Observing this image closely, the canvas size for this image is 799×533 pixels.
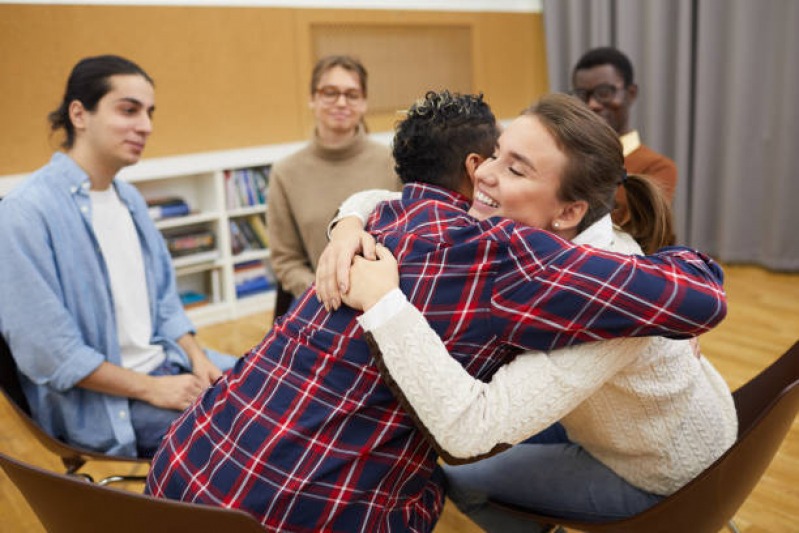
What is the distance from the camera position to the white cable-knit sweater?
94 cm

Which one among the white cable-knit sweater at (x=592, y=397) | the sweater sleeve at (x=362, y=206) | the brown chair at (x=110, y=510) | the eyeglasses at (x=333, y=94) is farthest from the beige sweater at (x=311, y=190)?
the brown chair at (x=110, y=510)

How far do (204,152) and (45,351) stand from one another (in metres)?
2.72

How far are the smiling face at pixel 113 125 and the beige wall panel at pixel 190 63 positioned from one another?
1469mm

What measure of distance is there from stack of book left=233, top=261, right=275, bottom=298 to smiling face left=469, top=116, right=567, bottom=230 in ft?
10.9

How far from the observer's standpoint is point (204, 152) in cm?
410

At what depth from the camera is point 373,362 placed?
39.1 inches

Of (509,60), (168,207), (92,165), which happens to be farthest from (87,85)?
(509,60)

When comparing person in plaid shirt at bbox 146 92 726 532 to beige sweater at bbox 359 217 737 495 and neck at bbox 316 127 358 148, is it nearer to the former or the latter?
beige sweater at bbox 359 217 737 495

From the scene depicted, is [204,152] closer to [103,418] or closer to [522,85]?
[103,418]

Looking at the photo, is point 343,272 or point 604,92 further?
point 604,92

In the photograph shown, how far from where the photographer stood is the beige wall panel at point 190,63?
11.1 ft

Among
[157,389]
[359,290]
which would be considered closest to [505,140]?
[359,290]

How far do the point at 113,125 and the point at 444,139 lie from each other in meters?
1.13

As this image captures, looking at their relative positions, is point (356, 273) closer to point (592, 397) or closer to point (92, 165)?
point (592, 397)
